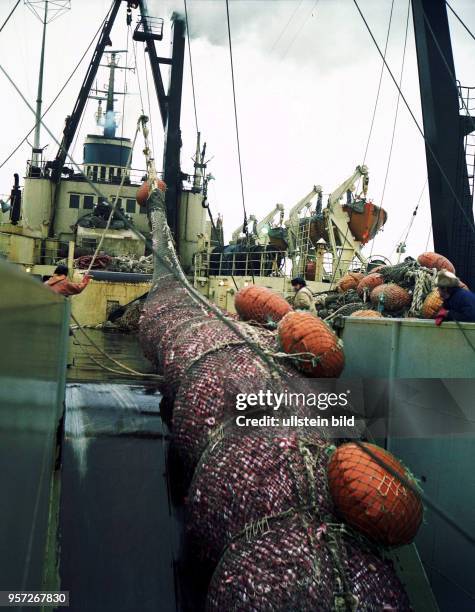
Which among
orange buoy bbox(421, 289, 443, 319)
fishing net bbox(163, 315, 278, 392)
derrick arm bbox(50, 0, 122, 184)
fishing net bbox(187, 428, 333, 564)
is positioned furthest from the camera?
derrick arm bbox(50, 0, 122, 184)

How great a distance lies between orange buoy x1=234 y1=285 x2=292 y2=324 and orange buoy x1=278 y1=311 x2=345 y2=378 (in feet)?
3.53

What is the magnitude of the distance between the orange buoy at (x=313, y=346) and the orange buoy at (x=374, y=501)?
115 centimetres

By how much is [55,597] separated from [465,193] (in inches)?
359

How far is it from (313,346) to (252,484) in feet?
4.12

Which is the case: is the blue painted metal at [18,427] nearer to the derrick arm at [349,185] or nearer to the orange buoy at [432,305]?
the orange buoy at [432,305]

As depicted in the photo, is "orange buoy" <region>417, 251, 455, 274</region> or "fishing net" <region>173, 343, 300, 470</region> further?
"orange buoy" <region>417, 251, 455, 274</region>

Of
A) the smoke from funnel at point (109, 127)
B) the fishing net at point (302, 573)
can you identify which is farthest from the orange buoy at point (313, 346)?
the smoke from funnel at point (109, 127)

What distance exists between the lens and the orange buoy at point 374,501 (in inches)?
95.9

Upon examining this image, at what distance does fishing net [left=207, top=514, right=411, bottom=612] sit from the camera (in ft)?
7.07

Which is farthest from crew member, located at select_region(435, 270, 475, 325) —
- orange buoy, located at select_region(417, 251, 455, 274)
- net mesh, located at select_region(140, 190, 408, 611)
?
orange buoy, located at select_region(417, 251, 455, 274)

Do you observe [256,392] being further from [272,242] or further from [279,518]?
[272,242]

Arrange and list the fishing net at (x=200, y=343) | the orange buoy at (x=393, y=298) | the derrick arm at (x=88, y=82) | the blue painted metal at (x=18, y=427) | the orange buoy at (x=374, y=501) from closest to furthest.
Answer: the blue painted metal at (x=18, y=427) < the orange buoy at (x=374, y=501) < the fishing net at (x=200, y=343) < the orange buoy at (x=393, y=298) < the derrick arm at (x=88, y=82)

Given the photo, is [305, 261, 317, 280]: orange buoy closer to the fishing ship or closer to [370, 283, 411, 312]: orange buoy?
the fishing ship

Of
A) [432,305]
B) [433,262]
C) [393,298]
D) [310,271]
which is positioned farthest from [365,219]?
[432,305]
